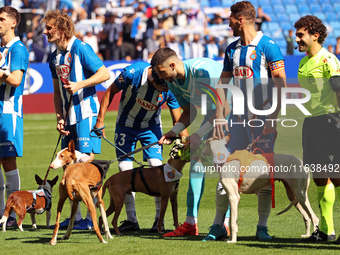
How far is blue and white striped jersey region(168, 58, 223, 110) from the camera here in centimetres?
546

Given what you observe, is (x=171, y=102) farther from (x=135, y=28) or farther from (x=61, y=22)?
(x=135, y=28)

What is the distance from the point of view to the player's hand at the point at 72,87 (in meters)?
5.83

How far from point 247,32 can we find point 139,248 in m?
2.25

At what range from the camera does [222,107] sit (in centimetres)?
541

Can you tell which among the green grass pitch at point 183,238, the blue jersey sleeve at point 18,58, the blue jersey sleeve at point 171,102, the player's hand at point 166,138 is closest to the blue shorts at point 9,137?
the blue jersey sleeve at point 18,58

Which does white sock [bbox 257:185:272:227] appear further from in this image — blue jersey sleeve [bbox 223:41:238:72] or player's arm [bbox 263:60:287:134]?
blue jersey sleeve [bbox 223:41:238:72]

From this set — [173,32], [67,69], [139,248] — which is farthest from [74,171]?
[173,32]

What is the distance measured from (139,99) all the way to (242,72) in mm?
1388

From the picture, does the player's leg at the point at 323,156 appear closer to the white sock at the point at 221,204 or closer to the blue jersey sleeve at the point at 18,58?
the white sock at the point at 221,204

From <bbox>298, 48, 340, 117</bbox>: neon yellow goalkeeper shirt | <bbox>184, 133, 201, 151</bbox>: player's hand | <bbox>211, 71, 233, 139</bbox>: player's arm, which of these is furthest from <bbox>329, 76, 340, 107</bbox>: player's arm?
<bbox>184, 133, 201, 151</bbox>: player's hand

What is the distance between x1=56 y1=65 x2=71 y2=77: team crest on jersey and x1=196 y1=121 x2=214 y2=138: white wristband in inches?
66.6

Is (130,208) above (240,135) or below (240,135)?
below

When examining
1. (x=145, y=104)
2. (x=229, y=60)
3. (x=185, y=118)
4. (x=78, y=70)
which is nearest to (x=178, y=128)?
(x=185, y=118)

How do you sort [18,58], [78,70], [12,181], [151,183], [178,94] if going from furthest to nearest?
[12,181], [18,58], [78,70], [151,183], [178,94]
